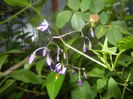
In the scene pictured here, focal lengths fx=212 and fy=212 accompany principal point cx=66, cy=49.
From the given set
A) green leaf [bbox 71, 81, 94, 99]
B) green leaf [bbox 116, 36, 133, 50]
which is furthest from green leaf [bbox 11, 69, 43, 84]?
green leaf [bbox 116, 36, 133, 50]

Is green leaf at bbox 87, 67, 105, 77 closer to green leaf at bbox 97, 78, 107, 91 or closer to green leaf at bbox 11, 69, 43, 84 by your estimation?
green leaf at bbox 97, 78, 107, 91

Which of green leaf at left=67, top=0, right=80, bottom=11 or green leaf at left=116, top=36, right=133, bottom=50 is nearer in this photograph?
green leaf at left=116, top=36, right=133, bottom=50

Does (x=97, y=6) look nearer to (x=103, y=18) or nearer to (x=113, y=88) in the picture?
(x=103, y=18)

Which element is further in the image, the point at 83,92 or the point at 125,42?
the point at 83,92

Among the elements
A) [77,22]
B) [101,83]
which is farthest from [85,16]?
[101,83]

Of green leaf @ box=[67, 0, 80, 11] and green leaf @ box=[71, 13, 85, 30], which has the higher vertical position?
green leaf @ box=[67, 0, 80, 11]

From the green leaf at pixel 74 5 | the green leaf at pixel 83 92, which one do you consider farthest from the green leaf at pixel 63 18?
the green leaf at pixel 83 92

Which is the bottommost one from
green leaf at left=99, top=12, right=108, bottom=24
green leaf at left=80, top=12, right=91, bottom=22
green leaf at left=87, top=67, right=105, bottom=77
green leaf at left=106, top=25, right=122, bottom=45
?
green leaf at left=87, top=67, right=105, bottom=77
